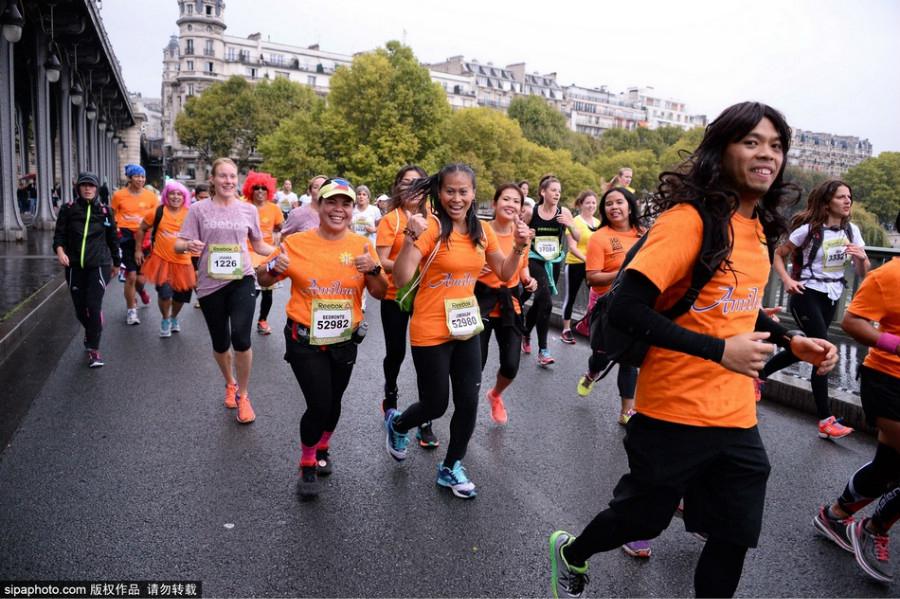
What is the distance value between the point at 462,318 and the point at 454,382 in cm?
40

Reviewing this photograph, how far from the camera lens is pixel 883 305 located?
3.39 m

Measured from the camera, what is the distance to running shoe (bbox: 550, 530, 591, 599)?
9.46 ft

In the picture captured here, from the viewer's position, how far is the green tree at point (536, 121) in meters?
86.6

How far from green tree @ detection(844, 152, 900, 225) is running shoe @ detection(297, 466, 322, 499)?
76478 millimetres

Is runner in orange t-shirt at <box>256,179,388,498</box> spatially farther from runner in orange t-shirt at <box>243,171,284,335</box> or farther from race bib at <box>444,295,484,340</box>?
runner in orange t-shirt at <box>243,171,284,335</box>

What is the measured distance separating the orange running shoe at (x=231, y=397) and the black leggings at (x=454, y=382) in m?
2.39

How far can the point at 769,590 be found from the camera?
3.29 meters

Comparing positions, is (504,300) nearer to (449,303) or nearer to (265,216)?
(449,303)

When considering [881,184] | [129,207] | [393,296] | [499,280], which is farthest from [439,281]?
[881,184]

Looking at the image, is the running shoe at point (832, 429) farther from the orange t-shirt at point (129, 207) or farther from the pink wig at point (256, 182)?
the orange t-shirt at point (129, 207)

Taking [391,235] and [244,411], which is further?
[244,411]

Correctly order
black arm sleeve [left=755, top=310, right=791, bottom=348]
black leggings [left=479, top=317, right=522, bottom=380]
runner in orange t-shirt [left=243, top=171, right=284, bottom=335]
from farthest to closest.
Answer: runner in orange t-shirt [left=243, top=171, right=284, bottom=335], black leggings [left=479, top=317, right=522, bottom=380], black arm sleeve [left=755, top=310, right=791, bottom=348]

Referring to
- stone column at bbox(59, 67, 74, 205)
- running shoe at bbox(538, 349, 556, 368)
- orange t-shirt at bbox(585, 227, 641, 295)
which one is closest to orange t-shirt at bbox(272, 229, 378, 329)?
orange t-shirt at bbox(585, 227, 641, 295)

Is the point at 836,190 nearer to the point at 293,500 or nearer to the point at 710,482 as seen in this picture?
the point at 710,482
